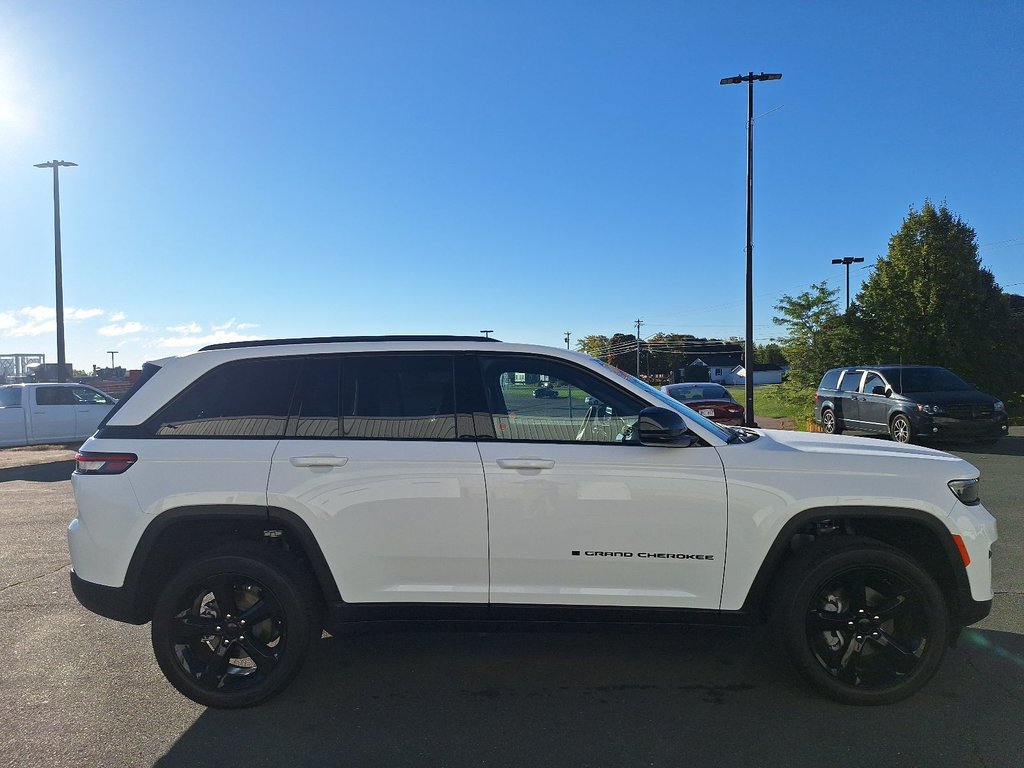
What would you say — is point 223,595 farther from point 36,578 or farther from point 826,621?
point 36,578

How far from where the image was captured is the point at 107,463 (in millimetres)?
3684

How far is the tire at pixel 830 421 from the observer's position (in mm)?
16578

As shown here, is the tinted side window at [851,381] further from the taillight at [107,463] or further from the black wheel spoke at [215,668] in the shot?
the taillight at [107,463]

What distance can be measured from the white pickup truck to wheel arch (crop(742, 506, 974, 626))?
17.3 meters

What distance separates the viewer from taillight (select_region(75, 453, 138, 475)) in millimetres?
3664

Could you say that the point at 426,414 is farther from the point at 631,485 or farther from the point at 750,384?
the point at 750,384

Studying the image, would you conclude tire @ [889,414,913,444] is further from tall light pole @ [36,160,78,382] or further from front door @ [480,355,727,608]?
tall light pole @ [36,160,78,382]

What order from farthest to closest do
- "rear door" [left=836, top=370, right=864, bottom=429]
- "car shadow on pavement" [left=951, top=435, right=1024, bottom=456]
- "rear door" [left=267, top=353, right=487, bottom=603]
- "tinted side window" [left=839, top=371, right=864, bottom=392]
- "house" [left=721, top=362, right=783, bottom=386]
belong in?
"house" [left=721, top=362, right=783, bottom=386] → "tinted side window" [left=839, top=371, right=864, bottom=392] → "rear door" [left=836, top=370, right=864, bottom=429] → "car shadow on pavement" [left=951, top=435, right=1024, bottom=456] → "rear door" [left=267, top=353, right=487, bottom=603]

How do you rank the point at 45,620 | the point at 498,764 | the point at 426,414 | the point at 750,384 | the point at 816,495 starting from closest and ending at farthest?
the point at 498,764 < the point at 816,495 < the point at 426,414 < the point at 45,620 < the point at 750,384

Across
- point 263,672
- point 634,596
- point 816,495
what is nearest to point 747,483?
point 816,495

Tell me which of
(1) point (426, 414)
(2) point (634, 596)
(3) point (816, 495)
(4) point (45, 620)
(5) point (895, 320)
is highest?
(5) point (895, 320)

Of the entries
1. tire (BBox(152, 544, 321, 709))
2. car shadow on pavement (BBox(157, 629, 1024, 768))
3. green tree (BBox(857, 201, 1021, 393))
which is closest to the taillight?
tire (BBox(152, 544, 321, 709))

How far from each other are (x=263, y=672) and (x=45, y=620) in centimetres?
239

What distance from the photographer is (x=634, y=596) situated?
357 centimetres
